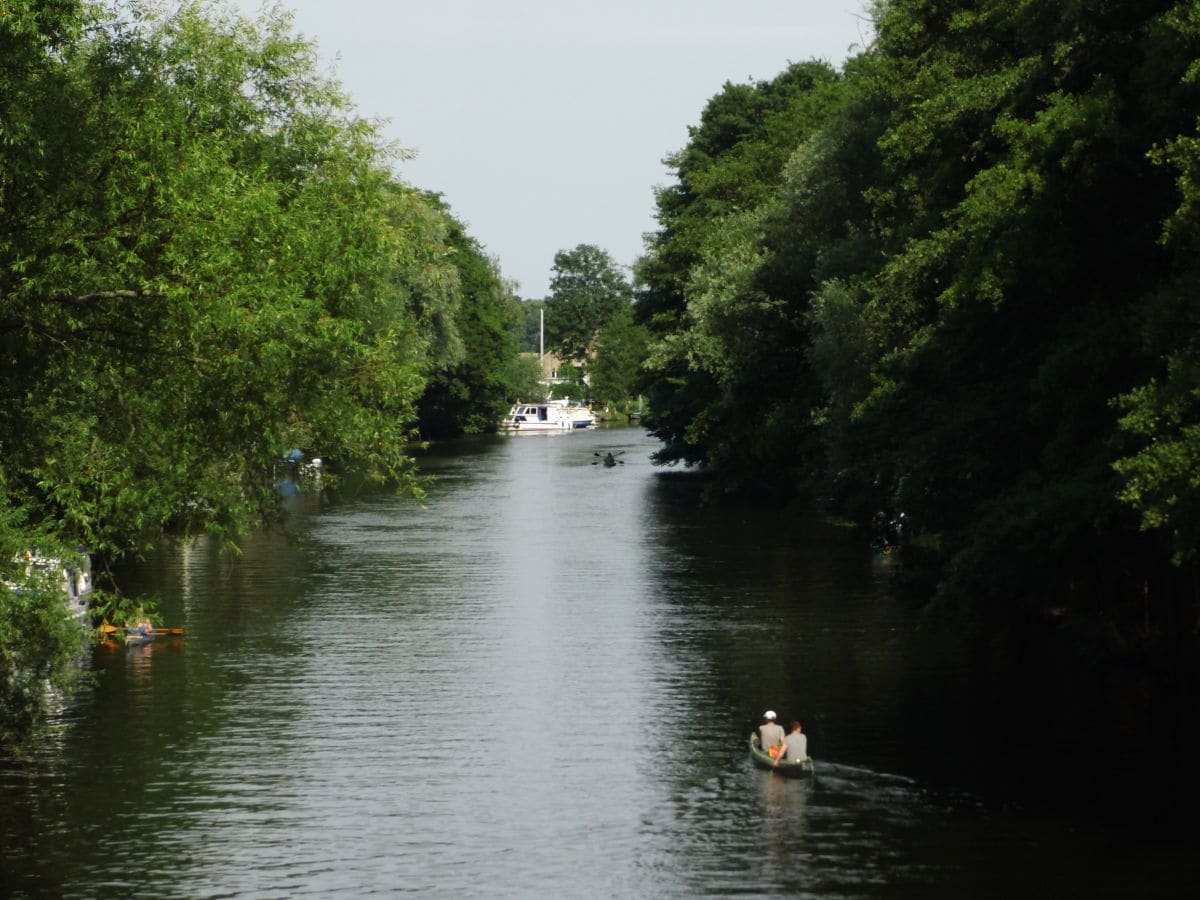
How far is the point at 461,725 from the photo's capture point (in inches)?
1465

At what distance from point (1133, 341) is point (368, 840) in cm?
1657

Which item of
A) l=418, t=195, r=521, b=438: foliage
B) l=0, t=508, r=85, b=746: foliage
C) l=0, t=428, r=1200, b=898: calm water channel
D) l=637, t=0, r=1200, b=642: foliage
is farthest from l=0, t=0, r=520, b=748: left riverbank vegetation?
l=418, t=195, r=521, b=438: foliage

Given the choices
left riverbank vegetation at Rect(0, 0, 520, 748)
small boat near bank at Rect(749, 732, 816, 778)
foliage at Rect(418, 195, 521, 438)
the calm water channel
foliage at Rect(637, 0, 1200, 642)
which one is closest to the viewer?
left riverbank vegetation at Rect(0, 0, 520, 748)

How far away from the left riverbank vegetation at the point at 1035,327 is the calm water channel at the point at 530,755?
167 inches

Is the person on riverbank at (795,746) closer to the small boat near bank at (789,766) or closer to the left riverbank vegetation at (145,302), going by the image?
the small boat near bank at (789,766)

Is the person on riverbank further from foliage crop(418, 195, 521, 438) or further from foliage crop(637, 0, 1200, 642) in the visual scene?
foliage crop(418, 195, 521, 438)

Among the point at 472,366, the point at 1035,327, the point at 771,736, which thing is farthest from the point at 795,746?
the point at 472,366

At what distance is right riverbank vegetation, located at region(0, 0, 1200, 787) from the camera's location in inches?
909

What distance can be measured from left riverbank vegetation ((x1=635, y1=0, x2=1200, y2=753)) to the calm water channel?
13.9 ft

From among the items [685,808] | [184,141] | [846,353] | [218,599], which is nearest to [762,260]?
A: [846,353]

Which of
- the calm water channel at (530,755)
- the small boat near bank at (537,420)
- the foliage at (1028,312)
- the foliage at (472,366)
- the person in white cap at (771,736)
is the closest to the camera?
the calm water channel at (530,755)

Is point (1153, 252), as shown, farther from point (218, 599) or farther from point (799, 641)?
point (218, 599)

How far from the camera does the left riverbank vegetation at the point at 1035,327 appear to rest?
28.3 meters

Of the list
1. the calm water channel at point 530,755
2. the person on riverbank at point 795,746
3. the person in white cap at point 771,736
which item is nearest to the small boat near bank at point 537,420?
the calm water channel at point 530,755
